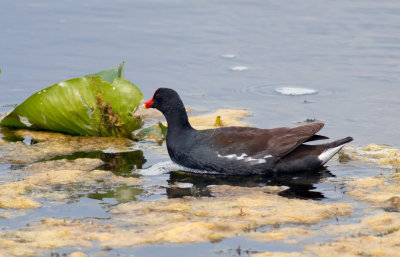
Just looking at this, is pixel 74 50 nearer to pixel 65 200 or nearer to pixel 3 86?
pixel 3 86

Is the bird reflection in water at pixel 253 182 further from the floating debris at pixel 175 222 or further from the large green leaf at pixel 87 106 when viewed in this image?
the large green leaf at pixel 87 106

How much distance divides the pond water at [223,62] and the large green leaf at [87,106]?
1.58ft

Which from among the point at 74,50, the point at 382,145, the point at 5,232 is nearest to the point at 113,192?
the point at 5,232

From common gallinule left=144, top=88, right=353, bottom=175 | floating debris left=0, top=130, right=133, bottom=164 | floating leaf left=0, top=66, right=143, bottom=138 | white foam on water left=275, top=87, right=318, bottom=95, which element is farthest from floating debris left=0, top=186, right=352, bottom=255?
white foam on water left=275, top=87, right=318, bottom=95

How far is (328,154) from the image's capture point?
299 inches

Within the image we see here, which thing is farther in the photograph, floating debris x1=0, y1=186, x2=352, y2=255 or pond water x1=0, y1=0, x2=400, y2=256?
pond water x1=0, y1=0, x2=400, y2=256

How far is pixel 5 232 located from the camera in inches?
221

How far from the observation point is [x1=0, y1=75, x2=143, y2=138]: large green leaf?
8.40m

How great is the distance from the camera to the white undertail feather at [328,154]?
24.9 ft

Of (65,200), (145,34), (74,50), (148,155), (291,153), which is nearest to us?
(65,200)

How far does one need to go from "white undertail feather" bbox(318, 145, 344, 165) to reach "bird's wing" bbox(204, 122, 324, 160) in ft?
0.76

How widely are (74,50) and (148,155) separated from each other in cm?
453

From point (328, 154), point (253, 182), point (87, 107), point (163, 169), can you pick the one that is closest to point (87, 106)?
point (87, 107)

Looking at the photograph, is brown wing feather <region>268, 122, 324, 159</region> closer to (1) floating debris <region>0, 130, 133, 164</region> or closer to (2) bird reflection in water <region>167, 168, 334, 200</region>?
(2) bird reflection in water <region>167, 168, 334, 200</region>
